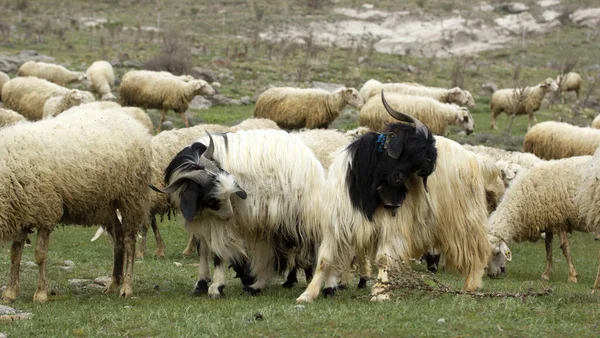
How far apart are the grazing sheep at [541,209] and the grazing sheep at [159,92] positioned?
1418cm

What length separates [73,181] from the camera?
915 cm

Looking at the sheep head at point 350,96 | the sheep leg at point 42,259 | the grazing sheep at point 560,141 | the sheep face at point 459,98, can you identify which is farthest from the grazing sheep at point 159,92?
the sheep leg at point 42,259

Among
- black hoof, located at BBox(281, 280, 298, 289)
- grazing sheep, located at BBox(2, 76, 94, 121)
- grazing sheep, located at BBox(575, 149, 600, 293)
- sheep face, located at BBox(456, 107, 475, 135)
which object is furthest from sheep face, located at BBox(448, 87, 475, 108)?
black hoof, located at BBox(281, 280, 298, 289)

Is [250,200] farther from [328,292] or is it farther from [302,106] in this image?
[302,106]

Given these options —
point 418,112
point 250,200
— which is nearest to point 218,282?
point 250,200

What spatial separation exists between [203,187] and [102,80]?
23937mm

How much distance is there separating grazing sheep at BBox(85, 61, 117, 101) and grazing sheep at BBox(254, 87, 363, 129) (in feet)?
28.3

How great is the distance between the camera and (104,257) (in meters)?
13.7

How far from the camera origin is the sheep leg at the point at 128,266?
379 inches

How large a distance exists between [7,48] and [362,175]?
38961 millimetres

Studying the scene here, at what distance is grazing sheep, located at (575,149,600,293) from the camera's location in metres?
9.87

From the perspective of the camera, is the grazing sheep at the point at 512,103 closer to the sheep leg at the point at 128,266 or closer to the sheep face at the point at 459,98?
the sheep face at the point at 459,98

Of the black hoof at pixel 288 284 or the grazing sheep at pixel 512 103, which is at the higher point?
the black hoof at pixel 288 284

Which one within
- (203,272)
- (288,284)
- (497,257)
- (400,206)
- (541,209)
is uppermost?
(400,206)
